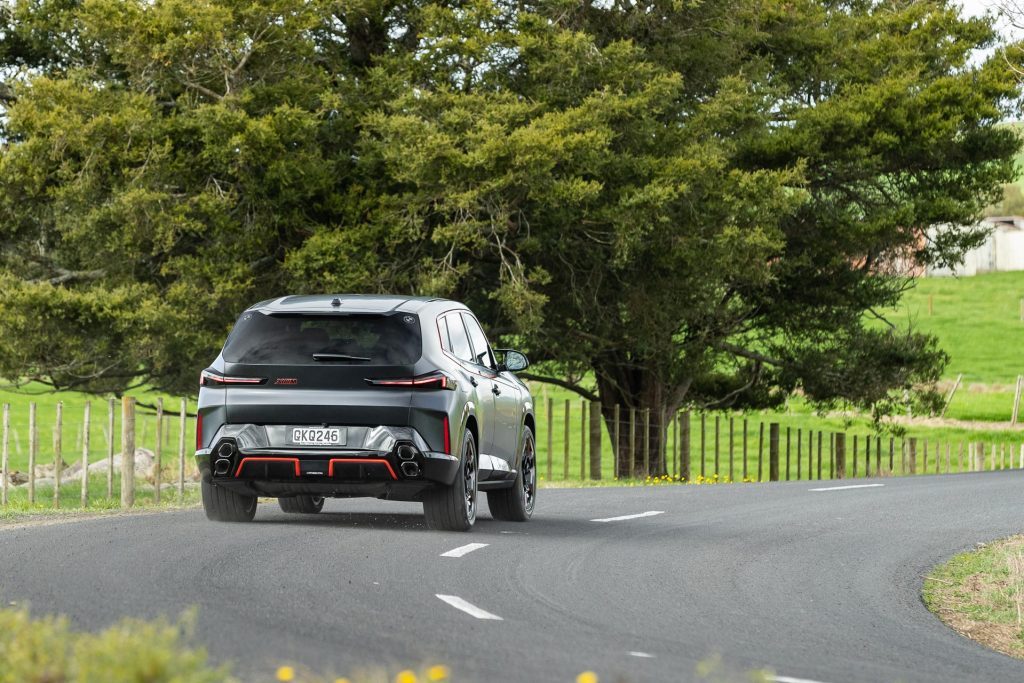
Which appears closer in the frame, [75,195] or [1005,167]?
[75,195]

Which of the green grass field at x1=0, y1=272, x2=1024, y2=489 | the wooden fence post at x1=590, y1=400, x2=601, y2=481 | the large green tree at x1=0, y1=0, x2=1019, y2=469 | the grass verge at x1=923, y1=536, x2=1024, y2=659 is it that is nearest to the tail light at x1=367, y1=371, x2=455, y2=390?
the grass verge at x1=923, y1=536, x2=1024, y2=659

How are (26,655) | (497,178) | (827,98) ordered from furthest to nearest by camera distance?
(827,98) → (497,178) → (26,655)

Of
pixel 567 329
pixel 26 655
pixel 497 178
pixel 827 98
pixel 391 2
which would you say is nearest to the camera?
pixel 26 655

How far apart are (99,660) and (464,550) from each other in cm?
660

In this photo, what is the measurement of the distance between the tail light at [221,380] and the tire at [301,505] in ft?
9.63

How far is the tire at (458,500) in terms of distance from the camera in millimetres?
12859

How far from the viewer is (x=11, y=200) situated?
2397cm

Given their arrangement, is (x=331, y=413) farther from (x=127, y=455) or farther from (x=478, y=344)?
(x=127, y=455)

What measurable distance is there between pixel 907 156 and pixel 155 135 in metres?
14.5

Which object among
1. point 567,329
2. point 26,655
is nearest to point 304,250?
point 567,329

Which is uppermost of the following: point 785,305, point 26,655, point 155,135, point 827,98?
point 827,98

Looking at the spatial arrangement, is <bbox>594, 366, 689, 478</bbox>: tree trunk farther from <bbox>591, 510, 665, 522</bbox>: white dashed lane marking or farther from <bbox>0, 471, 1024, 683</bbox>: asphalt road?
<bbox>0, 471, 1024, 683</bbox>: asphalt road

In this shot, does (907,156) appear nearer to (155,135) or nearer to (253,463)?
(155,135)

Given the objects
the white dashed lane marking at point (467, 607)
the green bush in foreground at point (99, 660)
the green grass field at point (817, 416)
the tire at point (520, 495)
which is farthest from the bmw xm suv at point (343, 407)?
the green grass field at point (817, 416)
